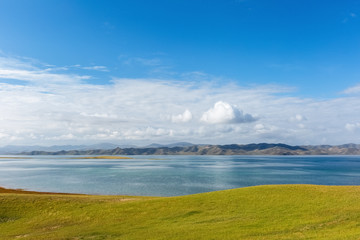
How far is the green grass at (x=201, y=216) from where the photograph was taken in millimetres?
26422

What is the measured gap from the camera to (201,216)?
35.3 meters

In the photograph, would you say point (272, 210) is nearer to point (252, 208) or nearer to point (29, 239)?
point (252, 208)

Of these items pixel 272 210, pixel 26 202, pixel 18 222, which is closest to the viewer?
pixel 272 210

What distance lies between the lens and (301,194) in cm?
4188

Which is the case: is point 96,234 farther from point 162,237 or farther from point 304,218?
point 304,218

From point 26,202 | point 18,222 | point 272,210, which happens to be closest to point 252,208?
point 272,210

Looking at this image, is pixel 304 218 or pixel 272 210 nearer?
pixel 304 218

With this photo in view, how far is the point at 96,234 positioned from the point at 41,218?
15.3m

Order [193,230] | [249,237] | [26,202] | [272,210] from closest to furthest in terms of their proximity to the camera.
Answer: [249,237]
[193,230]
[272,210]
[26,202]

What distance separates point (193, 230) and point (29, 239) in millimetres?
17693

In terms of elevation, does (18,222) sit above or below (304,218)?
below

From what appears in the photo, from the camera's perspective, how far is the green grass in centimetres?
2642

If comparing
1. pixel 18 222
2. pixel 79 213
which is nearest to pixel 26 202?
pixel 18 222

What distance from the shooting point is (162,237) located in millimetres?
26250
